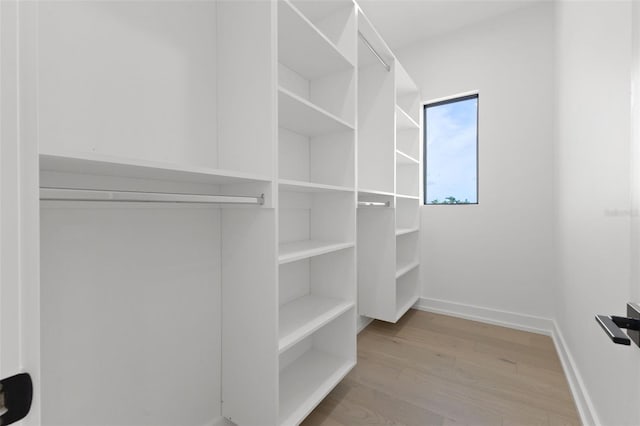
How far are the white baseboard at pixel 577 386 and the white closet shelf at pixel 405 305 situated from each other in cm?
110

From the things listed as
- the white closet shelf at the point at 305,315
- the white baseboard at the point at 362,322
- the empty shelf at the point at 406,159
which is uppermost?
the empty shelf at the point at 406,159

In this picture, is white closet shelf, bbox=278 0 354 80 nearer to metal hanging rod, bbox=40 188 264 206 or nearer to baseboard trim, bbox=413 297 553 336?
metal hanging rod, bbox=40 188 264 206

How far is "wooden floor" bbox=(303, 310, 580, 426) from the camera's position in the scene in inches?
58.2

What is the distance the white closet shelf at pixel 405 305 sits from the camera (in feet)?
8.17

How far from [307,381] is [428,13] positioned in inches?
122

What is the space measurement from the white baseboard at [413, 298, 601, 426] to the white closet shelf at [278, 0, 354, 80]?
2195 millimetres

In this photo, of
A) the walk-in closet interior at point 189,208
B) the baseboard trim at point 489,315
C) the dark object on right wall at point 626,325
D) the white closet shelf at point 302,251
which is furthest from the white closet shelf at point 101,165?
the baseboard trim at point 489,315

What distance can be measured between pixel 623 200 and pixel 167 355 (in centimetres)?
185

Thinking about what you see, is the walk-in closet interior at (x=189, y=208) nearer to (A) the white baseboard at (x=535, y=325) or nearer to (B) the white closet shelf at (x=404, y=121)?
(B) the white closet shelf at (x=404, y=121)

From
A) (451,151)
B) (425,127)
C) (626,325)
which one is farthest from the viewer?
(425,127)

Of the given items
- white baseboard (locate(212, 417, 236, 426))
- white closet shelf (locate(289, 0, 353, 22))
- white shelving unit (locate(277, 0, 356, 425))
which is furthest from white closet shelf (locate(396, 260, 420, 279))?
white closet shelf (locate(289, 0, 353, 22))

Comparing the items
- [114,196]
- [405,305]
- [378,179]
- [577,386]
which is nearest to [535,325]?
[577,386]

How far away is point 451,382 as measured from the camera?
→ 175 cm

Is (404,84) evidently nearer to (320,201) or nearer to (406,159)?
(406,159)
